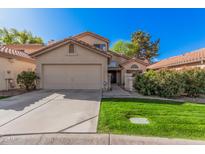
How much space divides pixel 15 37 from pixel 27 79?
36.1 metres

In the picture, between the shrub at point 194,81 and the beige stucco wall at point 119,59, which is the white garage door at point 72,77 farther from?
the beige stucco wall at point 119,59

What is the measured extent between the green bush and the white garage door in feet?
2.90

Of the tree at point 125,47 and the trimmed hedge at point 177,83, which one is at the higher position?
the tree at point 125,47

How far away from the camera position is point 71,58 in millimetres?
11508

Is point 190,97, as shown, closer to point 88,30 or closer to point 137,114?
point 137,114

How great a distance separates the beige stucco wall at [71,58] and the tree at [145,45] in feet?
93.9

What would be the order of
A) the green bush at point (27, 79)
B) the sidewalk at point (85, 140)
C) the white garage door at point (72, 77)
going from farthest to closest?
1. the white garage door at point (72, 77)
2. the green bush at point (27, 79)
3. the sidewalk at point (85, 140)

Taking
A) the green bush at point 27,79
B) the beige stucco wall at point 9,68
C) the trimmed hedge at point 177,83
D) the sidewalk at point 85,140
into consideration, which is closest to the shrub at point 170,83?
the trimmed hedge at point 177,83

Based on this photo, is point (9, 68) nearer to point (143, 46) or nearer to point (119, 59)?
point (119, 59)

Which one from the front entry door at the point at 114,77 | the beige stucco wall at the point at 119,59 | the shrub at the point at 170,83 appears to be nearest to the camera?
the shrub at the point at 170,83

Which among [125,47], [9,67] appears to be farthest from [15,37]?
[9,67]

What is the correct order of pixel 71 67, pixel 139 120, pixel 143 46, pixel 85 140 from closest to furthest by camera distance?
pixel 85 140, pixel 139 120, pixel 71 67, pixel 143 46

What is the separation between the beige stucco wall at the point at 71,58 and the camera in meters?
11.4
